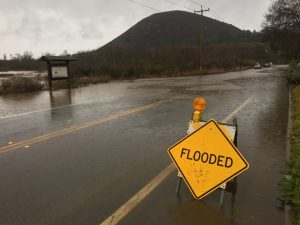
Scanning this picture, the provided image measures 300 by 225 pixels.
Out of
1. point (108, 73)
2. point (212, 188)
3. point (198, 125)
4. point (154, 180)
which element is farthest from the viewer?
point (108, 73)

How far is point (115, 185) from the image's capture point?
18.4 ft

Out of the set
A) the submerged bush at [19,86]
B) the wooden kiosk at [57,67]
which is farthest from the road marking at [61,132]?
the wooden kiosk at [57,67]

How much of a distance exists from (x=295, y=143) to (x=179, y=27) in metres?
171

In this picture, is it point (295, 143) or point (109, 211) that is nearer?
point (109, 211)

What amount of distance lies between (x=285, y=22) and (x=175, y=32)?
131m

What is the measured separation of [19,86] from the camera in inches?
928

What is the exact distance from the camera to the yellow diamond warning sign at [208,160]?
4828mm

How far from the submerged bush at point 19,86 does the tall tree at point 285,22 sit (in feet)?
93.6

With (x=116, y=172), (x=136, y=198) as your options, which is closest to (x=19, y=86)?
(x=116, y=172)

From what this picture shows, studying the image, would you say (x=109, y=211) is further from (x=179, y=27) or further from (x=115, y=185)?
(x=179, y=27)

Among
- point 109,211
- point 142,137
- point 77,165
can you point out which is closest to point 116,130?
point 142,137

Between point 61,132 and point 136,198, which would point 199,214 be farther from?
point 61,132

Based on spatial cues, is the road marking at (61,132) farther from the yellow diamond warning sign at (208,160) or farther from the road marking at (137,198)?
the yellow diamond warning sign at (208,160)

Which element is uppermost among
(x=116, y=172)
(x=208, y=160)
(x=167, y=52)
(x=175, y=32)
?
(x=175, y=32)
